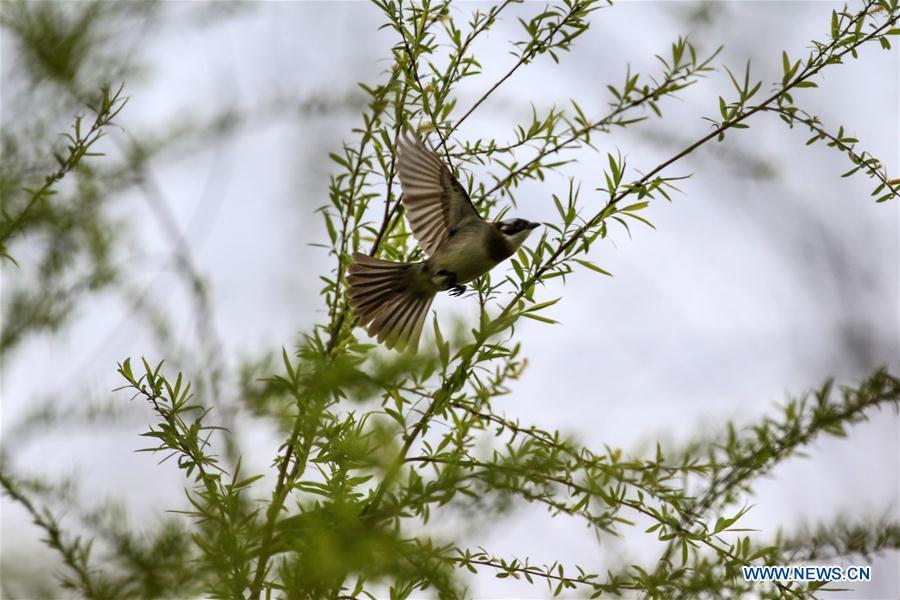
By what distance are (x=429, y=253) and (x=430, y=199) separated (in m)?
0.21

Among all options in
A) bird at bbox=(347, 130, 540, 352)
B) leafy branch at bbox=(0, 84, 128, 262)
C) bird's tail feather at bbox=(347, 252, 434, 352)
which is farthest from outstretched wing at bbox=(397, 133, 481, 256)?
leafy branch at bbox=(0, 84, 128, 262)

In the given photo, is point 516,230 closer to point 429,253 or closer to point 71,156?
point 429,253

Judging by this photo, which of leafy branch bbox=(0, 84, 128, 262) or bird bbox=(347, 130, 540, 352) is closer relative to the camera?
leafy branch bbox=(0, 84, 128, 262)

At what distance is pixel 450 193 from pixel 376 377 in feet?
6.12

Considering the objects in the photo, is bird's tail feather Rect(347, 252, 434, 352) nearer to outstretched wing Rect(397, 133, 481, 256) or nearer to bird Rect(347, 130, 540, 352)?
bird Rect(347, 130, 540, 352)

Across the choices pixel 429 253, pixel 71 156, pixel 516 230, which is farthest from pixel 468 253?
pixel 71 156

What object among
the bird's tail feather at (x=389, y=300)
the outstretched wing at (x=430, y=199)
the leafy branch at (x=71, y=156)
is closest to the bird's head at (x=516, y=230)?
the outstretched wing at (x=430, y=199)

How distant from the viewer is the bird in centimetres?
245

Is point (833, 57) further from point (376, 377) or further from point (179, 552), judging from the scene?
point (179, 552)

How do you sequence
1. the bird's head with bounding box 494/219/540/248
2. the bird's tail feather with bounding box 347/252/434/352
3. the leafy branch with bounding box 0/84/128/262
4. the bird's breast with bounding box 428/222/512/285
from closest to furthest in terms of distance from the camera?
the leafy branch with bounding box 0/84/128/262 < the bird's tail feather with bounding box 347/252/434/352 < the bird's breast with bounding box 428/222/512/285 < the bird's head with bounding box 494/219/540/248

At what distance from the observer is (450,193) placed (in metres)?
2.69

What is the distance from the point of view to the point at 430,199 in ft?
8.62

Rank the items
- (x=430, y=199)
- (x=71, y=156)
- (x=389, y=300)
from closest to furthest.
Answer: (x=71, y=156), (x=389, y=300), (x=430, y=199)

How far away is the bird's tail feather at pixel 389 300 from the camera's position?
92.9 inches
